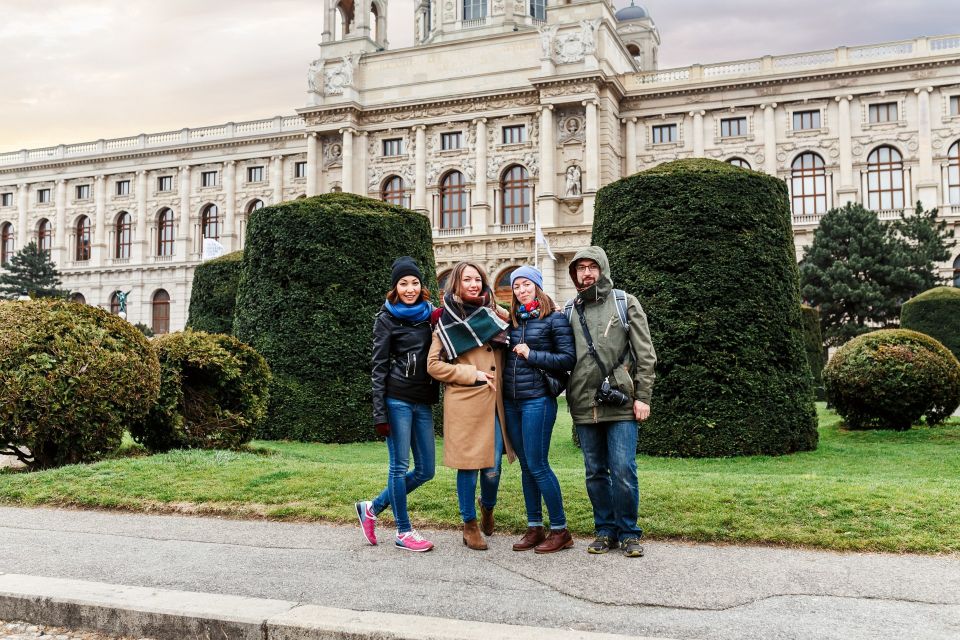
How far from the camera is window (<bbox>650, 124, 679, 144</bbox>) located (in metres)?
43.7

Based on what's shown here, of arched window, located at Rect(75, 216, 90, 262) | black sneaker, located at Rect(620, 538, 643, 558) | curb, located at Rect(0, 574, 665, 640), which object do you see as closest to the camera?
curb, located at Rect(0, 574, 665, 640)

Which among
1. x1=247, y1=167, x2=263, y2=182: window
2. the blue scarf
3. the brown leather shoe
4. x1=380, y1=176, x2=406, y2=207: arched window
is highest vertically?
x1=247, y1=167, x2=263, y2=182: window

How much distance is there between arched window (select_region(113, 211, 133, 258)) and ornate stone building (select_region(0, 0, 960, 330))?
20.9 feet

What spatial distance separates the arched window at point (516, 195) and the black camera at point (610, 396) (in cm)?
3962

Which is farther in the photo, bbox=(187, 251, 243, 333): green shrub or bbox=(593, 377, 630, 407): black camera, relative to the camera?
bbox=(187, 251, 243, 333): green shrub

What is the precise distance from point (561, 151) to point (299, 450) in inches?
1359

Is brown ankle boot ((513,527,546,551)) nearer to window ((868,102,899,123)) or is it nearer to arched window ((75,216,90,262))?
window ((868,102,899,123))

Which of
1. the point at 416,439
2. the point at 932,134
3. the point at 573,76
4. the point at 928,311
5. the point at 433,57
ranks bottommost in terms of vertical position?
the point at 416,439

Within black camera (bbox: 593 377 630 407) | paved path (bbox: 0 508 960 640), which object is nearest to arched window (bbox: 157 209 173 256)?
paved path (bbox: 0 508 960 640)

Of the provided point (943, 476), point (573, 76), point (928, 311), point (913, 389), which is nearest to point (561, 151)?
point (573, 76)

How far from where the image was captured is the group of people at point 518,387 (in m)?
5.12

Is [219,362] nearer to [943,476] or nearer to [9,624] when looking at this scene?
[9,624]

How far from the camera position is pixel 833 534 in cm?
525

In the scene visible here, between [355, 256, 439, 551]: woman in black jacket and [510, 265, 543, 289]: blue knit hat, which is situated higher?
[510, 265, 543, 289]: blue knit hat
